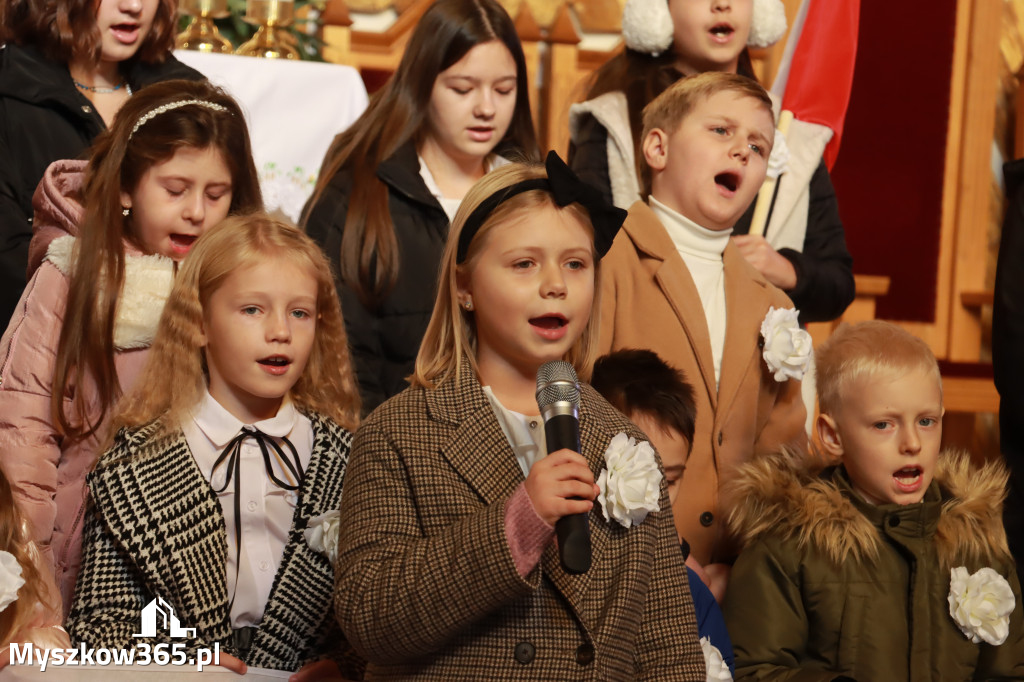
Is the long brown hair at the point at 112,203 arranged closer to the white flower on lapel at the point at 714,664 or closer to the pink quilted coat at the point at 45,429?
the pink quilted coat at the point at 45,429

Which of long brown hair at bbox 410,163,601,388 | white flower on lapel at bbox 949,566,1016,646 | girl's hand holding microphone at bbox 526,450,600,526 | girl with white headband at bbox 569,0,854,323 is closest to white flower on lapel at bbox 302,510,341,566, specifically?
long brown hair at bbox 410,163,601,388

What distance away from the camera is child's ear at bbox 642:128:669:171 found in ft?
9.45

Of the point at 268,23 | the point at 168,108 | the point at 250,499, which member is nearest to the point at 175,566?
the point at 250,499

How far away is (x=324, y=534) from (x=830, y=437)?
0.99 m

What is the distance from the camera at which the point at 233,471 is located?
7.79ft

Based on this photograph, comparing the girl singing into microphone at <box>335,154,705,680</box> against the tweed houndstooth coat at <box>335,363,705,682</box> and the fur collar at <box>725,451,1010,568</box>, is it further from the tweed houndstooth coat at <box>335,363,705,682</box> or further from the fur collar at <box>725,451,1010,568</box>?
the fur collar at <box>725,451,1010,568</box>

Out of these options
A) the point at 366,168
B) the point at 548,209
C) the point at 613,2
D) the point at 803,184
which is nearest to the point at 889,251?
the point at 613,2

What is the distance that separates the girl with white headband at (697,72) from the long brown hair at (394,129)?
199 mm

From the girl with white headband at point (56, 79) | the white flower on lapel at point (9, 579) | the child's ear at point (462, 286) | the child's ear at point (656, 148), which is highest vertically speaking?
the girl with white headband at point (56, 79)

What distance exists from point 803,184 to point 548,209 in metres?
1.58

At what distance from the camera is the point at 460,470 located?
194cm

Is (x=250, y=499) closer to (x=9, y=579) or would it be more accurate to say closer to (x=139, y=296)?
(x=9, y=579)

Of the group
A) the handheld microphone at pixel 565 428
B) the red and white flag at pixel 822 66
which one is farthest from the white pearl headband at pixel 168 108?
the red and white flag at pixel 822 66

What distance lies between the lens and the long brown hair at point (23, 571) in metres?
2.26
